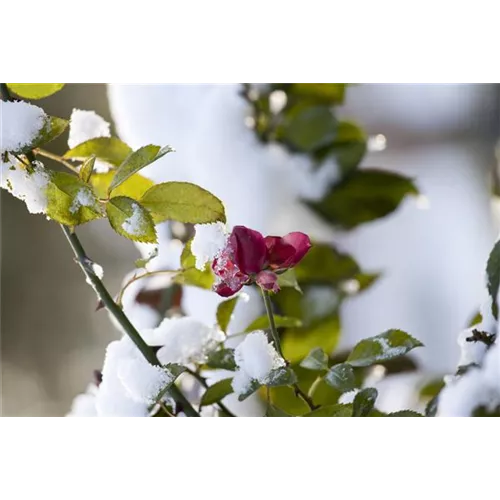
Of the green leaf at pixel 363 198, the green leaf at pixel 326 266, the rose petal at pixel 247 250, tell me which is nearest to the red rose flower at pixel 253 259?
the rose petal at pixel 247 250

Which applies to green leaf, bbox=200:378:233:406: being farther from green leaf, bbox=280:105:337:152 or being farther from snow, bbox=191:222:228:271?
green leaf, bbox=280:105:337:152

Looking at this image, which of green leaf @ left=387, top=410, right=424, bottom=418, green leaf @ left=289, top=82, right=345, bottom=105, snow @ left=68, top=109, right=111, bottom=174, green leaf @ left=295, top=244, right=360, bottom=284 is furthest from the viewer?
green leaf @ left=289, top=82, right=345, bottom=105

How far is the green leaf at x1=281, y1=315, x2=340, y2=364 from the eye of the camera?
66 centimetres

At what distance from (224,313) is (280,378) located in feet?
0.39

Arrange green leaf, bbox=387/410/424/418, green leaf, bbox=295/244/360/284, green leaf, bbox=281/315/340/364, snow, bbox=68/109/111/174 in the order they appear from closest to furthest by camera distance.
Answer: green leaf, bbox=387/410/424/418 → snow, bbox=68/109/111/174 → green leaf, bbox=281/315/340/364 → green leaf, bbox=295/244/360/284

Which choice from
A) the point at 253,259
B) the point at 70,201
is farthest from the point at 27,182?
the point at 253,259

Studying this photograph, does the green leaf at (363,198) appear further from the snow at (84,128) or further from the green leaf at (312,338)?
the snow at (84,128)

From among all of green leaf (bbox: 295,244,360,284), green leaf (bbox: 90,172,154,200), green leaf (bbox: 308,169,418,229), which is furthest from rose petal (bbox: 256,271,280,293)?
green leaf (bbox: 308,169,418,229)

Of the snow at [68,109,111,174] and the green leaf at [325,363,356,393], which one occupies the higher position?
the snow at [68,109,111,174]

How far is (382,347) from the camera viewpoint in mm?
422

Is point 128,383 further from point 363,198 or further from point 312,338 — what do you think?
point 363,198

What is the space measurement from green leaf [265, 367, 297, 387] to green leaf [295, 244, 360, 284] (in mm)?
433

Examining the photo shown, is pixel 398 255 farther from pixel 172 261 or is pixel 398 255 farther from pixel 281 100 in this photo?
pixel 172 261
